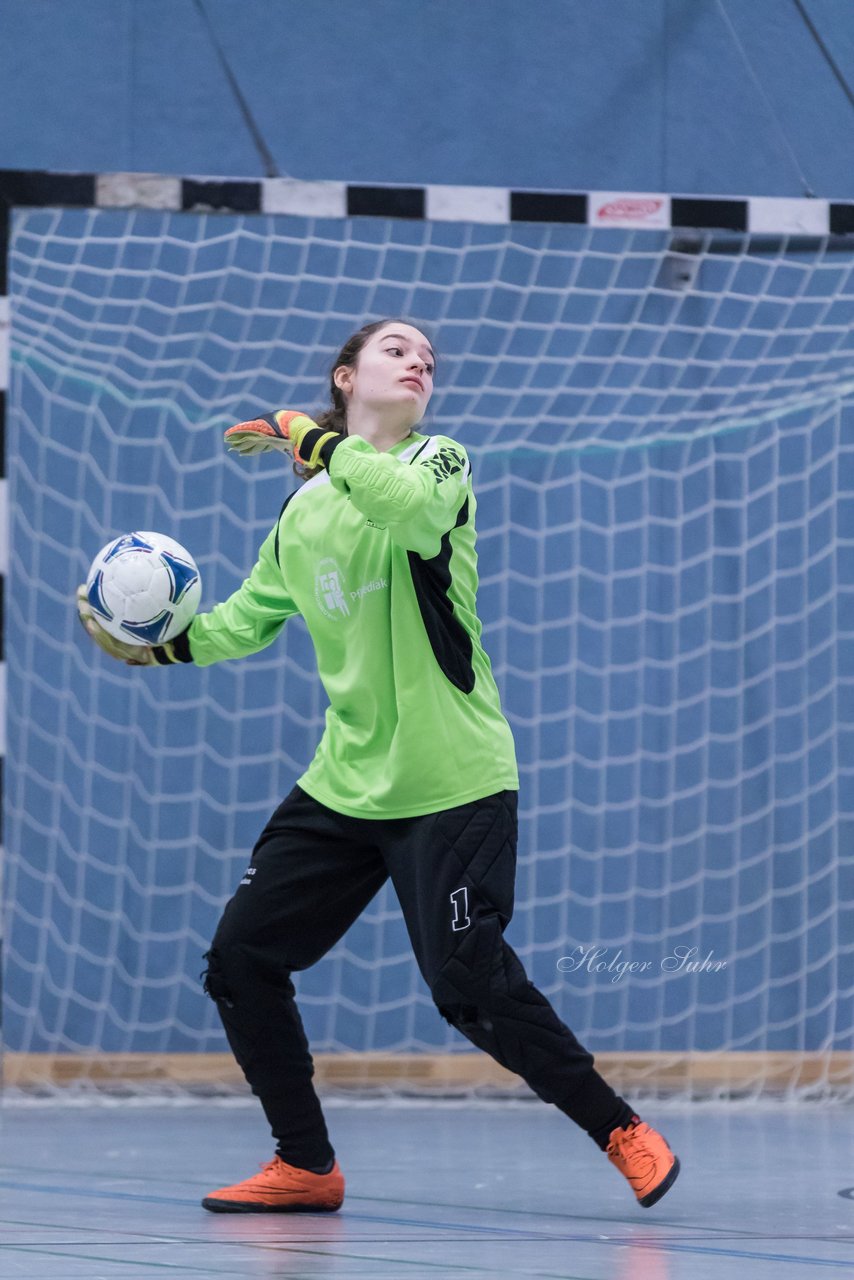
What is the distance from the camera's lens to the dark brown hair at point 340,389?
3.98m

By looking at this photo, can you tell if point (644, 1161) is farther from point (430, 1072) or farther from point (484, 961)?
point (430, 1072)

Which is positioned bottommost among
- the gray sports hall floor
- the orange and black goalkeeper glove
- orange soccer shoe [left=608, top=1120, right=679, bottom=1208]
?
the gray sports hall floor

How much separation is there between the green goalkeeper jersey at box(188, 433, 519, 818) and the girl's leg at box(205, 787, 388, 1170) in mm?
95

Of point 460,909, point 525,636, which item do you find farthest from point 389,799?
point 525,636

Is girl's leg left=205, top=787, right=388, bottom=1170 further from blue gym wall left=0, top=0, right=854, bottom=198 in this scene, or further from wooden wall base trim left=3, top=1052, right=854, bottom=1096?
blue gym wall left=0, top=0, right=854, bottom=198

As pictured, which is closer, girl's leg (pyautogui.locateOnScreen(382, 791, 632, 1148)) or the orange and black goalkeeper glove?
girl's leg (pyautogui.locateOnScreen(382, 791, 632, 1148))

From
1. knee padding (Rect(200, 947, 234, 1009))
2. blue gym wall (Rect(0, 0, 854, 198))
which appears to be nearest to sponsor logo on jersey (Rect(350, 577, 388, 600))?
knee padding (Rect(200, 947, 234, 1009))

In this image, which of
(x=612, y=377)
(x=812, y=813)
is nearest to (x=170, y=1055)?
(x=812, y=813)

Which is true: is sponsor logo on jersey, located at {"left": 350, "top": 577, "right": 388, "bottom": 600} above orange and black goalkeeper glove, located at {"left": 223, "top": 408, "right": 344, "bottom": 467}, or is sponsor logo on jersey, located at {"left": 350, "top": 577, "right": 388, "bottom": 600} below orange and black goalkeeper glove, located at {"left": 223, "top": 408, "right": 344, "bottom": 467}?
below

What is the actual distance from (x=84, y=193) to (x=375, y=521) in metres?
2.35

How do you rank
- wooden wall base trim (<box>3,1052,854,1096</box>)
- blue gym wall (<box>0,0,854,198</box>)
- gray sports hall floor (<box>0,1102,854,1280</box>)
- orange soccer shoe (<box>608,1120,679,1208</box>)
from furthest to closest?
blue gym wall (<box>0,0,854,198</box>) → wooden wall base trim (<box>3,1052,854,1096</box>) → orange soccer shoe (<box>608,1120,679,1208</box>) → gray sports hall floor (<box>0,1102,854,1280</box>)

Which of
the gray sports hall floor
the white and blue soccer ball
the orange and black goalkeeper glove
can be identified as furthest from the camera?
the white and blue soccer ball

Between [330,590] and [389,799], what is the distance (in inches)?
17.9

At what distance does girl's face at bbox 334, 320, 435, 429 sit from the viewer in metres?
3.85
